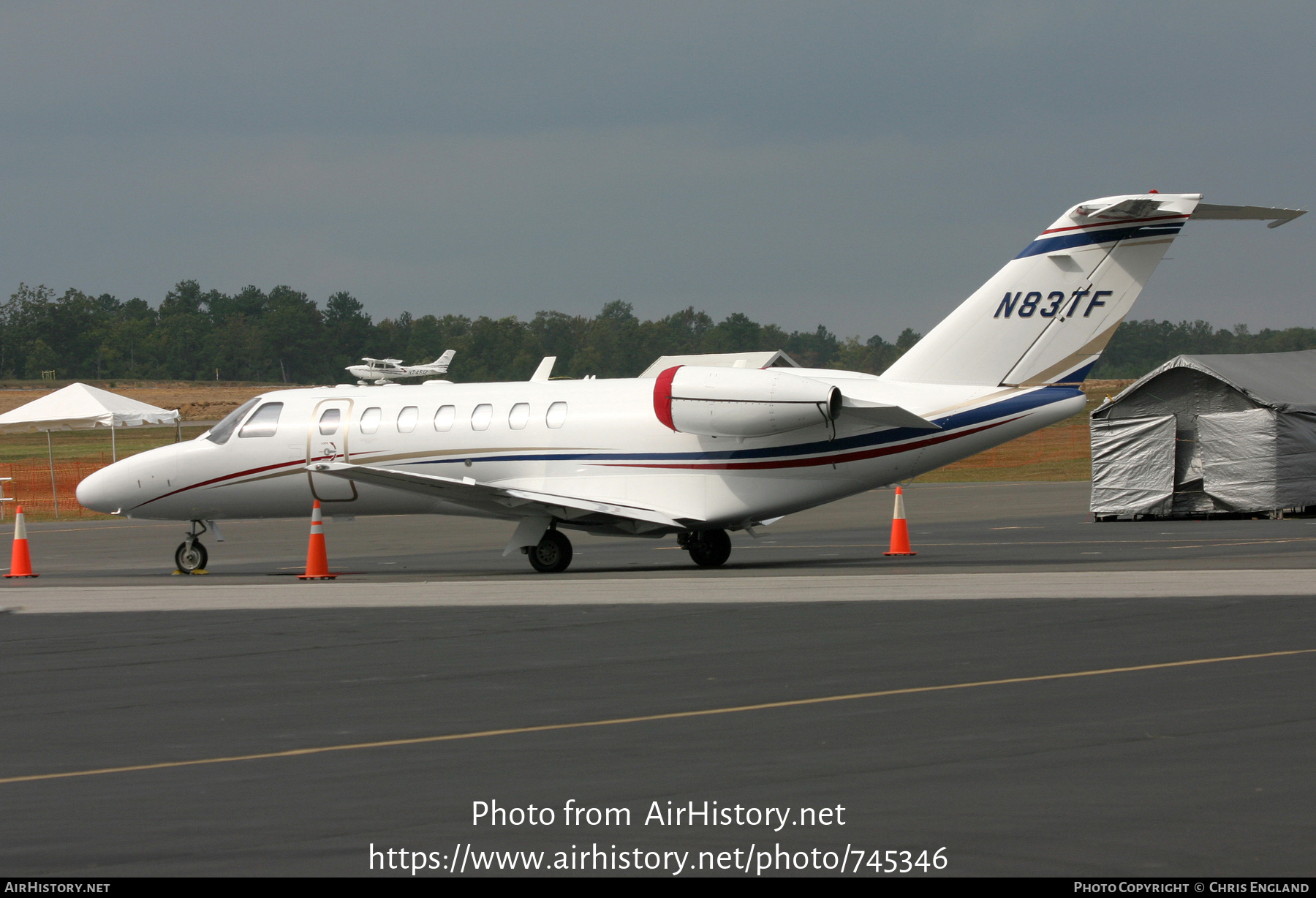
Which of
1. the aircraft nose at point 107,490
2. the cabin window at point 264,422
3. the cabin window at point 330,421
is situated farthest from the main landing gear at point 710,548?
the aircraft nose at point 107,490

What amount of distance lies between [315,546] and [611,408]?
4472mm

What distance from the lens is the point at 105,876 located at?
5.38 m

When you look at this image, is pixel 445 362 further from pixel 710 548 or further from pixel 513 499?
pixel 513 499

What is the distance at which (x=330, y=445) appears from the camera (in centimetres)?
2152

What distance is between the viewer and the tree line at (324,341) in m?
112

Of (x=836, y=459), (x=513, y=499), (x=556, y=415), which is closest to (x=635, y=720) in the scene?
(x=836, y=459)

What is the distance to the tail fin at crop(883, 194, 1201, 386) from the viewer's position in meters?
18.9

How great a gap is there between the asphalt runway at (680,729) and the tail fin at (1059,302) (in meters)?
3.64

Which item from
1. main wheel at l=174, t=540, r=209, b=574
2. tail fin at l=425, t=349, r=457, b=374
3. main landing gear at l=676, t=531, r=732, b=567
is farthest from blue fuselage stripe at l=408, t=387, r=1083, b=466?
tail fin at l=425, t=349, r=457, b=374

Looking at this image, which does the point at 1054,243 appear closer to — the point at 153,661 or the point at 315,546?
the point at 315,546

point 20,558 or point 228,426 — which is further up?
point 228,426

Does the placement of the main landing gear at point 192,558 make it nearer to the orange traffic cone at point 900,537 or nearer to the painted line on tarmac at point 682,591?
the painted line on tarmac at point 682,591

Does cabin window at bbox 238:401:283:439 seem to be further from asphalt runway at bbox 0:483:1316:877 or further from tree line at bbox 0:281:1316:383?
tree line at bbox 0:281:1316:383

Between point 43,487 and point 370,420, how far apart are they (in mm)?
32619
